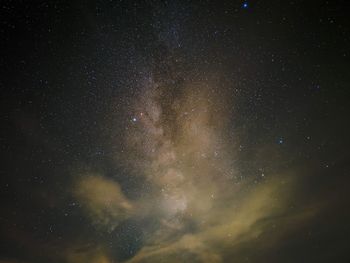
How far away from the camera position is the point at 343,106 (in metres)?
16.4

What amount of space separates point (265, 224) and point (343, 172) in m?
11.6

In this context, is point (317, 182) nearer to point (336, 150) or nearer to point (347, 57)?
point (336, 150)

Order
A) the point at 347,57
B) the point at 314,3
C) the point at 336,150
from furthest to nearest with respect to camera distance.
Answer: the point at 336,150 → the point at 347,57 → the point at 314,3

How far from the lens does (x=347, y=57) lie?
41.1 ft

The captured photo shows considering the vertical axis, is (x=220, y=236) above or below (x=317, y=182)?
below

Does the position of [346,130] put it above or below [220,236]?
above

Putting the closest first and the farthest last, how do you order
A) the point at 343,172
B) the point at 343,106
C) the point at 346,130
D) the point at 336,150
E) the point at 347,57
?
the point at 347,57 < the point at 343,106 < the point at 346,130 < the point at 336,150 < the point at 343,172

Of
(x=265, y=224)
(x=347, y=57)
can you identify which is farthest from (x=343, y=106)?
(x=265, y=224)

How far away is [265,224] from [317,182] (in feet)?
29.2

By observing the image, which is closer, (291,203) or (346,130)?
(346,130)

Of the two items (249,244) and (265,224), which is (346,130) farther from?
(249,244)

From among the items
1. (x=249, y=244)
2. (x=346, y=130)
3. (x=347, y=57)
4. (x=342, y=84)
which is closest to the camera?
(x=347, y=57)

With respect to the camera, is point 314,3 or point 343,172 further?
point 343,172

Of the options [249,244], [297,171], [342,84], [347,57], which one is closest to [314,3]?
[347,57]
